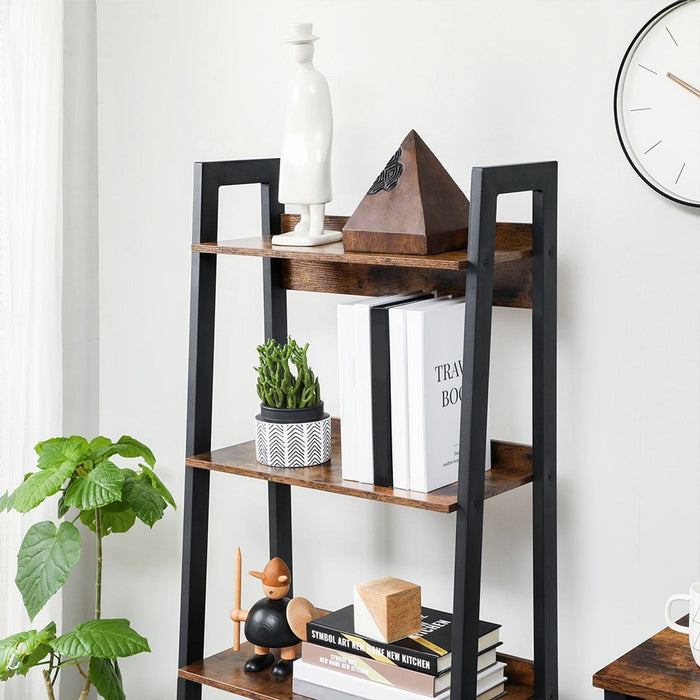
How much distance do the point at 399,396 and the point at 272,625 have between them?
467 millimetres

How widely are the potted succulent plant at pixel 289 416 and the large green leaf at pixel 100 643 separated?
1.50 ft

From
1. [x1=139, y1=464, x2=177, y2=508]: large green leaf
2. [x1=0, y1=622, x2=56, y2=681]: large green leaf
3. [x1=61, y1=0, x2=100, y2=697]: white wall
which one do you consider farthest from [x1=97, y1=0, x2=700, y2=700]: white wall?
[x1=0, y1=622, x2=56, y2=681]: large green leaf

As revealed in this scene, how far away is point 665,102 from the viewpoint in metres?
1.51

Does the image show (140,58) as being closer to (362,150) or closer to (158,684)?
(362,150)

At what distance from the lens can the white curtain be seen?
2.03 m

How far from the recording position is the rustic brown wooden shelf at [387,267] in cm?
149

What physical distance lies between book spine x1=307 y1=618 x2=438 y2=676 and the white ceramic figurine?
61 centimetres

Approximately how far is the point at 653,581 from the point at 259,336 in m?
0.87

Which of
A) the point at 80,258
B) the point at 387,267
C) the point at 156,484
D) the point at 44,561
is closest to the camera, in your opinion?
the point at 387,267

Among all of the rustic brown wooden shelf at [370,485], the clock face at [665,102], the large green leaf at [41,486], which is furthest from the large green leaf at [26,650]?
the clock face at [665,102]

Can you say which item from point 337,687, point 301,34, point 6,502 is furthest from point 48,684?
point 301,34

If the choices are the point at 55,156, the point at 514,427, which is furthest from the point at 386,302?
the point at 55,156

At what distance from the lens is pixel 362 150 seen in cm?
186

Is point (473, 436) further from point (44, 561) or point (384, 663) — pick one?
point (44, 561)
